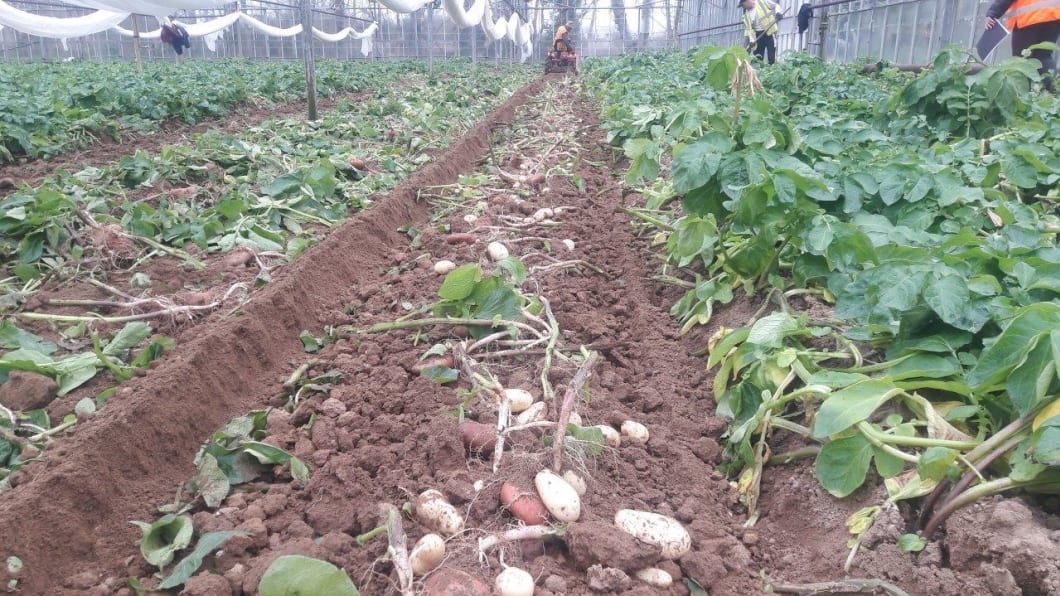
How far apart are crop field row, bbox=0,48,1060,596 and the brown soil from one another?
1438 millimetres

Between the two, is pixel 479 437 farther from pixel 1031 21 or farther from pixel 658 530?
pixel 1031 21

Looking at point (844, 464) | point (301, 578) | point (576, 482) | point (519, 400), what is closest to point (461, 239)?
point (519, 400)

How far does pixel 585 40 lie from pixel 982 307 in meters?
50.7

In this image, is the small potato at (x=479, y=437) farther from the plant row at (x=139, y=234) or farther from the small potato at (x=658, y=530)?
the plant row at (x=139, y=234)

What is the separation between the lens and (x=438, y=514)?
1930mm

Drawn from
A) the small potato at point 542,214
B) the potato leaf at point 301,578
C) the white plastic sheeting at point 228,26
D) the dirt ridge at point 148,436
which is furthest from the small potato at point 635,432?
the white plastic sheeting at point 228,26

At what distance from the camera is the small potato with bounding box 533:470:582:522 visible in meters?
1.95

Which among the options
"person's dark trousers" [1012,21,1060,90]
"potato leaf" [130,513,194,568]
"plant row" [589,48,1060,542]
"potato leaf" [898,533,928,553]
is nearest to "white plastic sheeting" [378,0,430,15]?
"person's dark trousers" [1012,21,1060,90]

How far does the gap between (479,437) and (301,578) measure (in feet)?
2.90

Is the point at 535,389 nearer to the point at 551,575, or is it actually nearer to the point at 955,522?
the point at 551,575

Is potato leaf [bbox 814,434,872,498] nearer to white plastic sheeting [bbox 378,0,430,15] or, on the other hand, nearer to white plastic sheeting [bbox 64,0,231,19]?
white plastic sheeting [bbox 64,0,231,19]

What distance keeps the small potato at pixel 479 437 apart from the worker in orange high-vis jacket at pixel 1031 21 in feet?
26.0

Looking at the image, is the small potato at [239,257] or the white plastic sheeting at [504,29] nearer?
the small potato at [239,257]

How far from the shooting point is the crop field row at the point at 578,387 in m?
1.79
